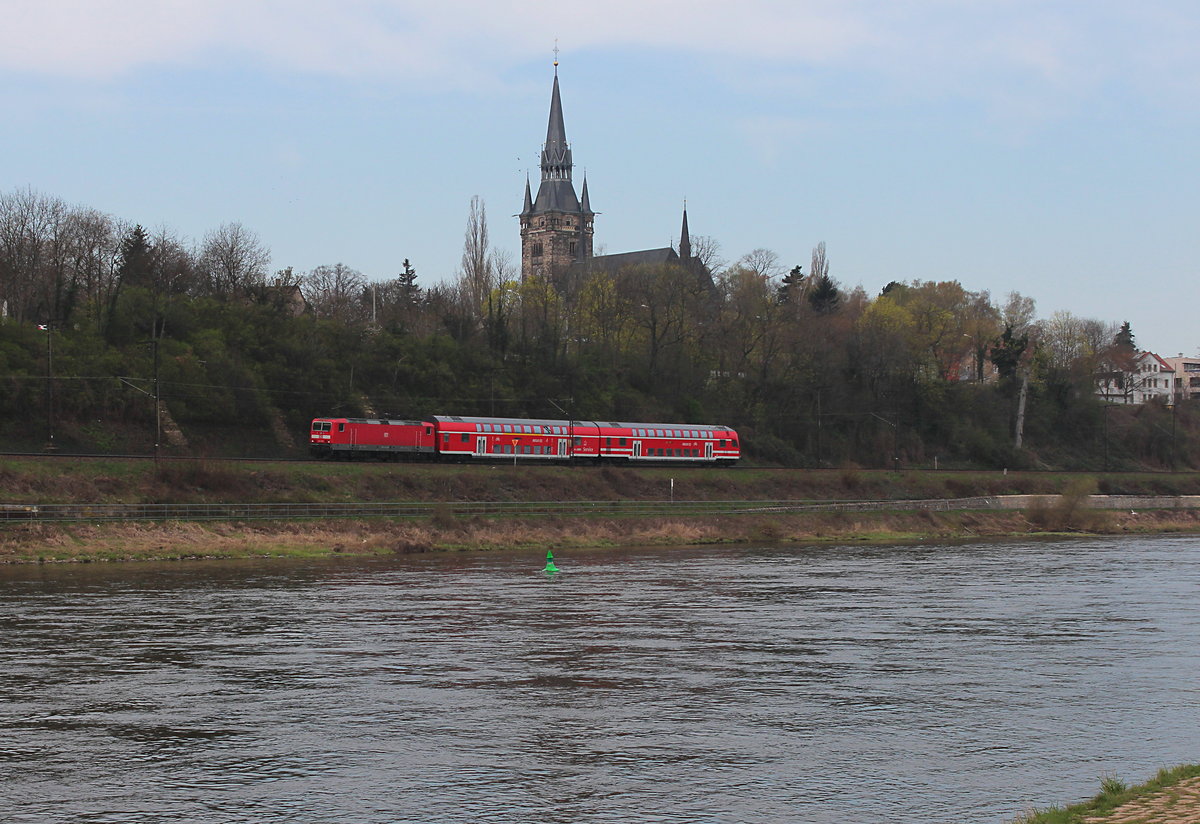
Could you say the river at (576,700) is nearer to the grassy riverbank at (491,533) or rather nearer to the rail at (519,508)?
the grassy riverbank at (491,533)

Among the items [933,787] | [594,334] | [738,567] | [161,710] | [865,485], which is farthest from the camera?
[594,334]

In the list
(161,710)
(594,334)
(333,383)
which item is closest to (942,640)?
(161,710)

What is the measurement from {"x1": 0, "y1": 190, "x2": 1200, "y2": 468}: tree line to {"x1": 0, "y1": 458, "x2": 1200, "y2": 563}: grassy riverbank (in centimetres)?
1145

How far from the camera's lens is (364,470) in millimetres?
71750

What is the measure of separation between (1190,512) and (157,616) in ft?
265

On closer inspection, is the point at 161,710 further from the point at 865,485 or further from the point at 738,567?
the point at 865,485

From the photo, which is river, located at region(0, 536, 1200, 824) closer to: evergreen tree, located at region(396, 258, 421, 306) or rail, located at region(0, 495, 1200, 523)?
rail, located at region(0, 495, 1200, 523)

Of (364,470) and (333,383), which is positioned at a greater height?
(333,383)

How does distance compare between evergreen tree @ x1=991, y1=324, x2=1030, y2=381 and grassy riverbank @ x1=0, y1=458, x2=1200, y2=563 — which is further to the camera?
evergreen tree @ x1=991, y1=324, x2=1030, y2=381

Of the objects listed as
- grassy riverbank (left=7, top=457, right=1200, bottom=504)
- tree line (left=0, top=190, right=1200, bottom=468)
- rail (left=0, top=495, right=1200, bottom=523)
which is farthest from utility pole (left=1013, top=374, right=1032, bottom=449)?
rail (left=0, top=495, right=1200, bottom=523)

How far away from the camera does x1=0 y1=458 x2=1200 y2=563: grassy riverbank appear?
53.8 meters

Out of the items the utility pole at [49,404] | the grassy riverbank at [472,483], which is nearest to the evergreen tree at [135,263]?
Result: the utility pole at [49,404]

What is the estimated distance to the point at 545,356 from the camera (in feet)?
374

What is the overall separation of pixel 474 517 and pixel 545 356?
50.4 metres
